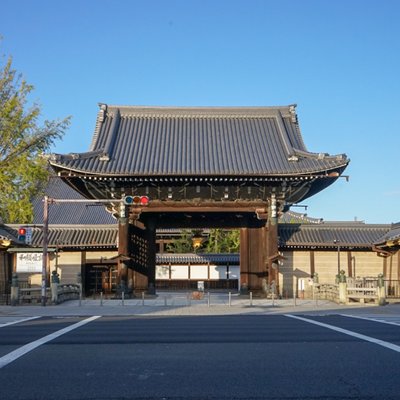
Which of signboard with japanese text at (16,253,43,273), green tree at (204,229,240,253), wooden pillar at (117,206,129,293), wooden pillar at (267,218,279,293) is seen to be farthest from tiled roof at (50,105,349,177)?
green tree at (204,229,240,253)

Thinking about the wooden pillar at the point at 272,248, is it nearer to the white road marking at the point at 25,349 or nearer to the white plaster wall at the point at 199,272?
the white road marking at the point at 25,349

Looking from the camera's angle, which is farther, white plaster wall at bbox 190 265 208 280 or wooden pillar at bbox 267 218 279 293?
white plaster wall at bbox 190 265 208 280

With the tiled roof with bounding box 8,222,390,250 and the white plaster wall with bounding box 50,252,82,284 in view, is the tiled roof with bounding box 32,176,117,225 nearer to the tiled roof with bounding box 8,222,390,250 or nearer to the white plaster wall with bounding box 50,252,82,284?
the tiled roof with bounding box 8,222,390,250

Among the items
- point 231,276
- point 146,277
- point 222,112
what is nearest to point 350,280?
point 146,277

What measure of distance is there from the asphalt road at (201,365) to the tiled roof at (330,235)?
2055 cm

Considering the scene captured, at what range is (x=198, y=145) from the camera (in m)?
34.0

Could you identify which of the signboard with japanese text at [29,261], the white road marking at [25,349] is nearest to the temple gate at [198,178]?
the signboard with japanese text at [29,261]

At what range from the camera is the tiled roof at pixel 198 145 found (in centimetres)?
3042

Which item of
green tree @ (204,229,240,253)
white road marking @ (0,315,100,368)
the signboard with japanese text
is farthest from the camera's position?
green tree @ (204,229,240,253)

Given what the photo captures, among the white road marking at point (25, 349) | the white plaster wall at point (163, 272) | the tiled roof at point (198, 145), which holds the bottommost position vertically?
the white plaster wall at point (163, 272)

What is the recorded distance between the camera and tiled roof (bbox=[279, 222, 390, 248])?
34.3 m

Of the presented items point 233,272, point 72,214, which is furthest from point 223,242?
point 72,214

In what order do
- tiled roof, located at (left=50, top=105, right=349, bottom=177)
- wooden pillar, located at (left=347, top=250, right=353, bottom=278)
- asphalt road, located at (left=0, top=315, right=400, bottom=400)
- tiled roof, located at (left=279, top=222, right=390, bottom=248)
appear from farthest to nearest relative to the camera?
wooden pillar, located at (left=347, top=250, right=353, bottom=278)
tiled roof, located at (left=279, top=222, right=390, bottom=248)
tiled roof, located at (left=50, top=105, right=349, bottom=177)
asphalt road, located at (left=0, top=315, right=400, bottom=400)

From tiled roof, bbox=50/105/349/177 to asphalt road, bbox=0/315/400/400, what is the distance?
17141 mm
